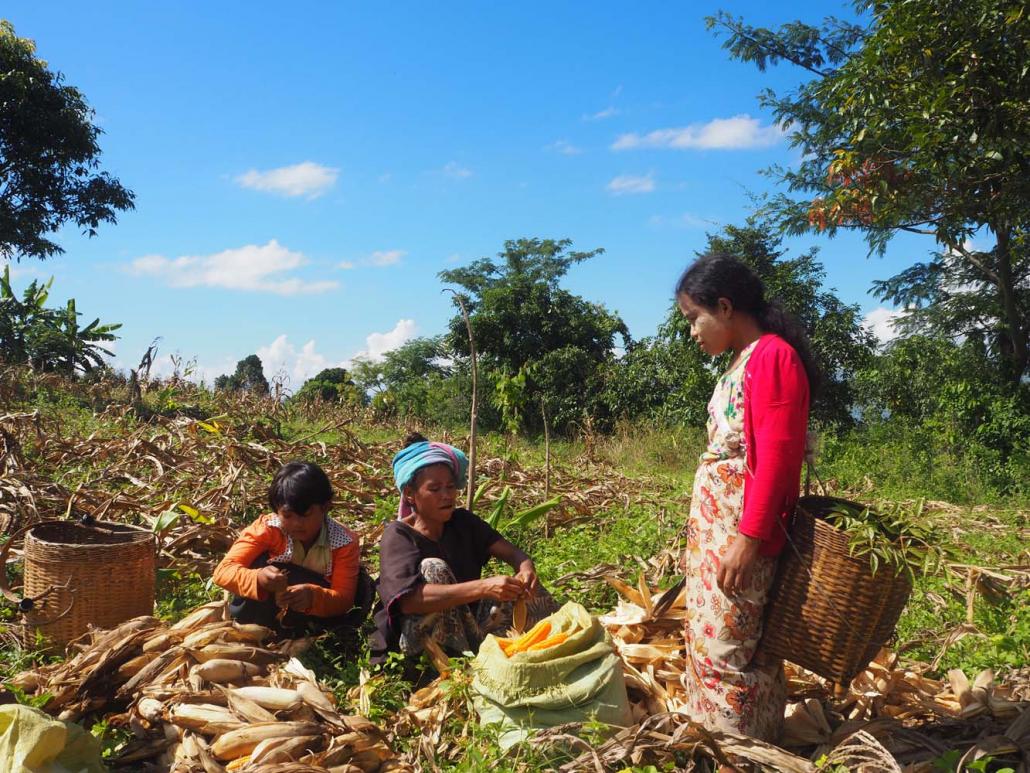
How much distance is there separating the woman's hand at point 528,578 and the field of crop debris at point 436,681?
364 mm

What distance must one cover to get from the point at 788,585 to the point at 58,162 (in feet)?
54.5

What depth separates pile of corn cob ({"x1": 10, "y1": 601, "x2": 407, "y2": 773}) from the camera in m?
2.46

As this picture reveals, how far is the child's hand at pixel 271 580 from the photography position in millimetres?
3162

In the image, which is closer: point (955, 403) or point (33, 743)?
point (33, 743)

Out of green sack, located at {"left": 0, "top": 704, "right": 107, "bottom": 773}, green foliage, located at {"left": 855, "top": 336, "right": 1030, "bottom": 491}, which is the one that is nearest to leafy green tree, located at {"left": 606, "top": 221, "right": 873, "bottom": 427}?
green foliage, located at {"left": 855, "top": 336, "right": 1030, "bottom": 491}

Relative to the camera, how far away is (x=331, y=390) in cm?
2303

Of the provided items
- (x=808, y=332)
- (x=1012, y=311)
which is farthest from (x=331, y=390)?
(x=1012, y=311)

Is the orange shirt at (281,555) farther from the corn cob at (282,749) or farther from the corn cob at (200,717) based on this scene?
the corn cob at (282,749)

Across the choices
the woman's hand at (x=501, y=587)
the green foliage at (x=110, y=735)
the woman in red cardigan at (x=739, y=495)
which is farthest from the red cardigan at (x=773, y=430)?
the green foliage at (x=110, y=735)

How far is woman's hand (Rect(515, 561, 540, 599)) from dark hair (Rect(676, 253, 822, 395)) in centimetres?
124

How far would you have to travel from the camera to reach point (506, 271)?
86.7ft

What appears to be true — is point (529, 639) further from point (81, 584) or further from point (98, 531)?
point (98, 531)

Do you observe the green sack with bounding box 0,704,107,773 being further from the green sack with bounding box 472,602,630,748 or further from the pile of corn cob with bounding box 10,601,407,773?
the green sack with bounding box 472,602,630,748

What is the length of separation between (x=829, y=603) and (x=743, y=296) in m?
0.90
